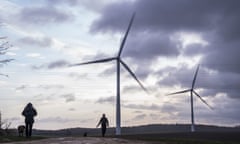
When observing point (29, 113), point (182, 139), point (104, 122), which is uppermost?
point (29, 113)

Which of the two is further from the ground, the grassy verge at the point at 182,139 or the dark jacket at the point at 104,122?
the dark jacket at the point at 104,122

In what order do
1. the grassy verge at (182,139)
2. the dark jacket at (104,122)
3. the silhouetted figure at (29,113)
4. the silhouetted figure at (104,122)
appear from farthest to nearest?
1. the dark jacket at (104,122)
2. the silhouetted figure at (104,122)
3. the silhouetted figure at (29,113)
4. the grassy verge at (182,139)

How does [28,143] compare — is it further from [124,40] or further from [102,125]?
[124,40]

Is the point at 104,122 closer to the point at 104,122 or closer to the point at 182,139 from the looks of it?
the point at 104,122

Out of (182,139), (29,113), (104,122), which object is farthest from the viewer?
(104,122)

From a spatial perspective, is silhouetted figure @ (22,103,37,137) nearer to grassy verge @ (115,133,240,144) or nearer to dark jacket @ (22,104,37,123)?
dark jacket @ (22,104,37,123)

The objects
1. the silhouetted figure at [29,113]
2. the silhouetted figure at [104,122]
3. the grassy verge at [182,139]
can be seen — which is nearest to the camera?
the grassy verge at [182,139]

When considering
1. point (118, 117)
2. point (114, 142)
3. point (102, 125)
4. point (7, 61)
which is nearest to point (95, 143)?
point (114, 142)

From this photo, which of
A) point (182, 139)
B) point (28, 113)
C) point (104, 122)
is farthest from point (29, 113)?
point (182, 139)

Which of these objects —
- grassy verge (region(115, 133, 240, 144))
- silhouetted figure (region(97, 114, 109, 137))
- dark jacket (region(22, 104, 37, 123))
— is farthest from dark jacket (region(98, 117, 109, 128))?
dark jacket (region(22, 104, 37, 123))

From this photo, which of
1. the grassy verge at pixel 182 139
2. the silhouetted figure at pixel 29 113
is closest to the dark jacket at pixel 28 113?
the silhouetted figure at pixel 29 113

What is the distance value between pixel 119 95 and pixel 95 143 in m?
28.6

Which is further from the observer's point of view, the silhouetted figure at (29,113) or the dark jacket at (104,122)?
the dark jacket at (104,122)

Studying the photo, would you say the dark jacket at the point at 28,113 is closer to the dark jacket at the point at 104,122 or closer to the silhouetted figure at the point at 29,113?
the silhouetted figure at the point at 29,113
